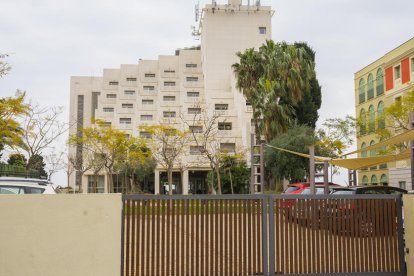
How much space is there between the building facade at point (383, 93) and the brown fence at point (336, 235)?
69.5ft

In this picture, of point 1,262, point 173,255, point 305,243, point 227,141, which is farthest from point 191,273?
point 227,141

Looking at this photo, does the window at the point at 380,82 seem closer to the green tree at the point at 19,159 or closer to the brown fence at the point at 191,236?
the green tree at the point at 19,159

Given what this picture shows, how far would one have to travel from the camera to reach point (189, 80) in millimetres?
60938

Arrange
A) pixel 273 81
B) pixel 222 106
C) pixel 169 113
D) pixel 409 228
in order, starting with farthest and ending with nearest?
pixel 169 113 → pixel 222 106 → pixel 273 81 → pixel 409 228

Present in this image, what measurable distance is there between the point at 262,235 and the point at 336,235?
1169 mm

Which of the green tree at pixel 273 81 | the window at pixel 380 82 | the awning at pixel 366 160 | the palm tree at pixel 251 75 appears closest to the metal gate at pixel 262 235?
the awning at pixel 366 160

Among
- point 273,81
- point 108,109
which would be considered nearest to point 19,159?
point 108,109

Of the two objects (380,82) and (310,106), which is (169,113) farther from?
(380,82)

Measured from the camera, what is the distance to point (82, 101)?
227 ft


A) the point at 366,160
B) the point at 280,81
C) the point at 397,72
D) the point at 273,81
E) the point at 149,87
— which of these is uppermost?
the point at 149,87

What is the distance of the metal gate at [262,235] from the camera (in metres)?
7.05

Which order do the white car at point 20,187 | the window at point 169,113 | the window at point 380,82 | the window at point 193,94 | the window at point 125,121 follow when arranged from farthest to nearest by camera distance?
the window at point 193,94 < the window at point 125,121 < the window at point 169,113 < the window at point 380,82 < the white car at point 20,187

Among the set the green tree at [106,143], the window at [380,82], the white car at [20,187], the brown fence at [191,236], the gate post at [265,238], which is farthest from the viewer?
the green tree at [106,143]

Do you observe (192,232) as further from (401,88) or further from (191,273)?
(401,88)
